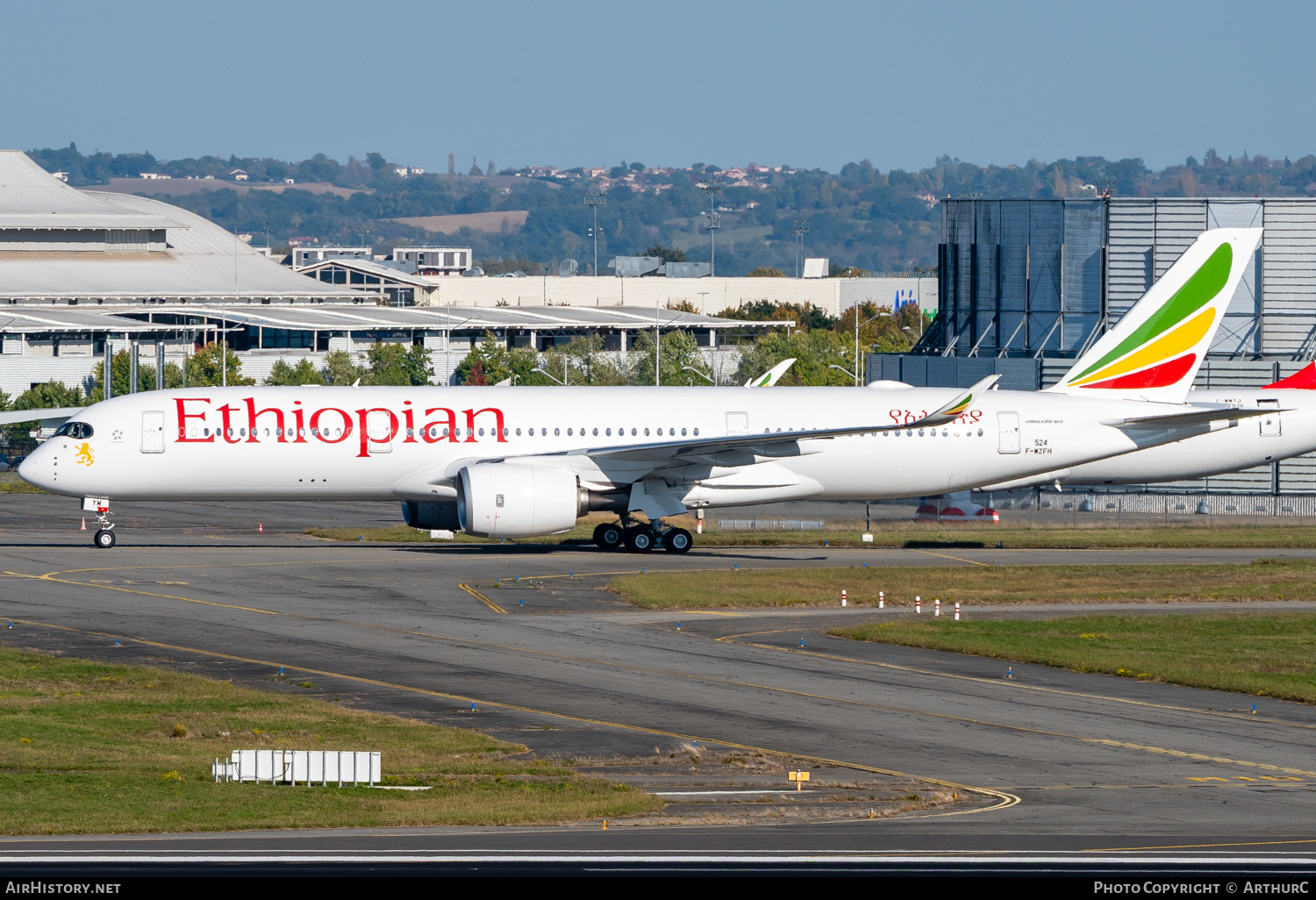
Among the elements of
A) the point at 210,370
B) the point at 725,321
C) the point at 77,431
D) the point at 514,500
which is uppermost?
the point at 725,321

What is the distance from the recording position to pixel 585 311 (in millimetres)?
175875

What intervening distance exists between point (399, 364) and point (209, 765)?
108 m

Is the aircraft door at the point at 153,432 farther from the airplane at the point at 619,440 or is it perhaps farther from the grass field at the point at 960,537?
the grass field at the point at 960,537

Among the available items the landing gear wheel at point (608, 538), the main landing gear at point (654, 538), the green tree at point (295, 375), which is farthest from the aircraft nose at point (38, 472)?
the green tree at point (295, 375)

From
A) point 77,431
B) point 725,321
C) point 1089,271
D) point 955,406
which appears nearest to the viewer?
point 955,406

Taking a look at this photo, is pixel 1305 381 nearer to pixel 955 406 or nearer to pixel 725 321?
pixel 955 406

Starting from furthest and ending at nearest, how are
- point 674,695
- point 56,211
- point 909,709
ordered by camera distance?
point 56,211
point 674,695
point 909,709

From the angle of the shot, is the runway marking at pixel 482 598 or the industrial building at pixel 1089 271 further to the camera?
the industrial building at pixel 1089 271

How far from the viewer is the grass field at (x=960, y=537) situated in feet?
189

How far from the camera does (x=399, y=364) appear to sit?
130125mm

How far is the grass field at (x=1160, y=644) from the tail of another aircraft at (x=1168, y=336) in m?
16.8

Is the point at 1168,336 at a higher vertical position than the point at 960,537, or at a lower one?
higher

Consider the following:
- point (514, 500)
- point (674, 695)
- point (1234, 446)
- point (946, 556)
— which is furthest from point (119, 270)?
point (674, 695)

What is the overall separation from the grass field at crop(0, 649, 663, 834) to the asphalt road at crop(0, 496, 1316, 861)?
90 cm
